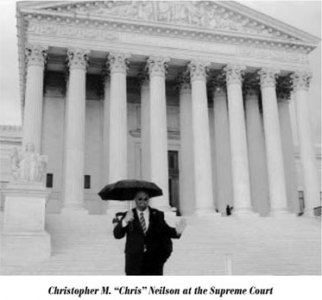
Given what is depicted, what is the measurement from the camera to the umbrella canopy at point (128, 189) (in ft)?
28.9

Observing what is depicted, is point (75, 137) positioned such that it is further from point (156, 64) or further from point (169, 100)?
point (169, 100)

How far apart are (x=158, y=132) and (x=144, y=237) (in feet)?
87.7

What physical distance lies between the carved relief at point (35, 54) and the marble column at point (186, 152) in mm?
11489

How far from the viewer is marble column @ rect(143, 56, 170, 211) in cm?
3438

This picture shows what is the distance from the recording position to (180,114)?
4050 cm

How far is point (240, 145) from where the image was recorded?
3694 centimetres

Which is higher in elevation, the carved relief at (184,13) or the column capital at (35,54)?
the carved relief at (184,13)

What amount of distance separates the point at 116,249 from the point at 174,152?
19.7 meters

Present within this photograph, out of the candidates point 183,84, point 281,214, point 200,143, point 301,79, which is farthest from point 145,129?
point 301,79

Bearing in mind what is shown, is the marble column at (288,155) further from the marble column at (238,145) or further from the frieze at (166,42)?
the marble column at (238,145)

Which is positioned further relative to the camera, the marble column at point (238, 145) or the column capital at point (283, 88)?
the column capital at point (283, 88)

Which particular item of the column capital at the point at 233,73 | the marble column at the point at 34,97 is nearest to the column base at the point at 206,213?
the column capital at the point at 233,73

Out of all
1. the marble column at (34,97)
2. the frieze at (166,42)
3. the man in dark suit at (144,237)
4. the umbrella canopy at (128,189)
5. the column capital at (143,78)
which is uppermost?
the frieze at (166,42)
